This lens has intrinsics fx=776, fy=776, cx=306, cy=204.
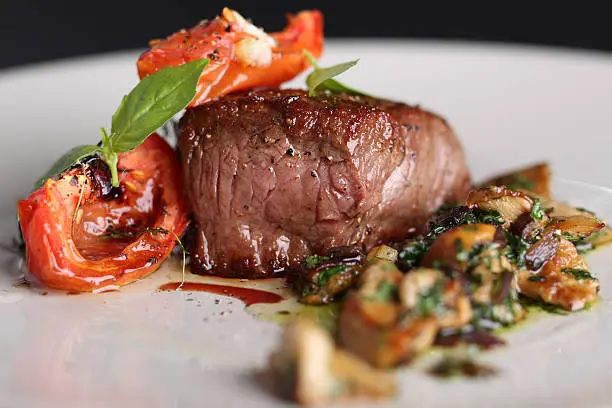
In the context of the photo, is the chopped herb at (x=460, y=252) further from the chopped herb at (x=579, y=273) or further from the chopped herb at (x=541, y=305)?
the chopped herb at (x=579, y=273)

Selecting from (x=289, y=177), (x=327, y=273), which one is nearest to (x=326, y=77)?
(x=289, y=177)

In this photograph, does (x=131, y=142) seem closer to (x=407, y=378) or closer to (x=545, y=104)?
(x=407, y=378)

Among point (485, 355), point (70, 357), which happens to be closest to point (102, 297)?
point (70, 357)

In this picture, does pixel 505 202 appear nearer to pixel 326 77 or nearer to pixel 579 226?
pixel 579 226

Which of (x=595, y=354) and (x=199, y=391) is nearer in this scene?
(x=199, y=391)

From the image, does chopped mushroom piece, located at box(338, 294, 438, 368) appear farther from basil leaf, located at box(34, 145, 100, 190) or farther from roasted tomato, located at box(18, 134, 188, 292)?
basil leaf, located at box(34, 145, 100, 190)

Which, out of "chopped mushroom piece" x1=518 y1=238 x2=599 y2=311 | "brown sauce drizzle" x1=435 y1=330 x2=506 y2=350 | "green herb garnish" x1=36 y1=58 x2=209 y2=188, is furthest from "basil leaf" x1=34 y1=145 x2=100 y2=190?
"chopped mushroom piece" x1=518 y1=238 x2=599 y2=311

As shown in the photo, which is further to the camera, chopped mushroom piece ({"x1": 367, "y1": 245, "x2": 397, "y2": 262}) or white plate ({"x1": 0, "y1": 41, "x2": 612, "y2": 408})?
chopped mushroom piece ({"x1": 367, "y1": 245, "x2": 397, "y2": 262})
